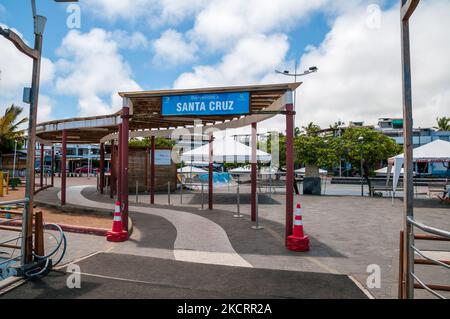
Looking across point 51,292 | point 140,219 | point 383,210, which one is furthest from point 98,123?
point 383,210

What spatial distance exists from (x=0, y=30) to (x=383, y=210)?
525 inches

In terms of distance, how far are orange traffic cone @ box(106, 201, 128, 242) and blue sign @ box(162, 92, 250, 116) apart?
113 inches

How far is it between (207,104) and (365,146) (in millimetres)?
16563

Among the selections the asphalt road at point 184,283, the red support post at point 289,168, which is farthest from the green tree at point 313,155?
the asphalt road at point 184,283

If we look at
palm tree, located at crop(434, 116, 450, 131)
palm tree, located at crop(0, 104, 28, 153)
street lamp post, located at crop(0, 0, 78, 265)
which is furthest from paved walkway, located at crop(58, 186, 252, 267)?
palm tree, located at crop(434, 116, 450, 131)

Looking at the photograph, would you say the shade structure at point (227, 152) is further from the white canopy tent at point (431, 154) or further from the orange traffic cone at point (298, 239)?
the orange traffic cone at point (298, 239)

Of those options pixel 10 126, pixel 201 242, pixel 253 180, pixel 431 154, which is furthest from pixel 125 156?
pixel 10 126

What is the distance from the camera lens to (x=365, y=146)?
20.7 meters

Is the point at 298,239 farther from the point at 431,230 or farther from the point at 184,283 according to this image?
the point at 431,230

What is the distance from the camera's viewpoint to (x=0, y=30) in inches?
172

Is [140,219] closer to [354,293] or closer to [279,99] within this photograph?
[279,99]

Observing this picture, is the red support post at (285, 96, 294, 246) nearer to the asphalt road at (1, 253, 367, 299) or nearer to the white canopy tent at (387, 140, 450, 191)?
the asphalt road at (1, 253, 367, 299)

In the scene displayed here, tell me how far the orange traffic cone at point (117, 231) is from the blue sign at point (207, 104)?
287cm

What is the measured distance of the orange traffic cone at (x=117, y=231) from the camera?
729 cm
